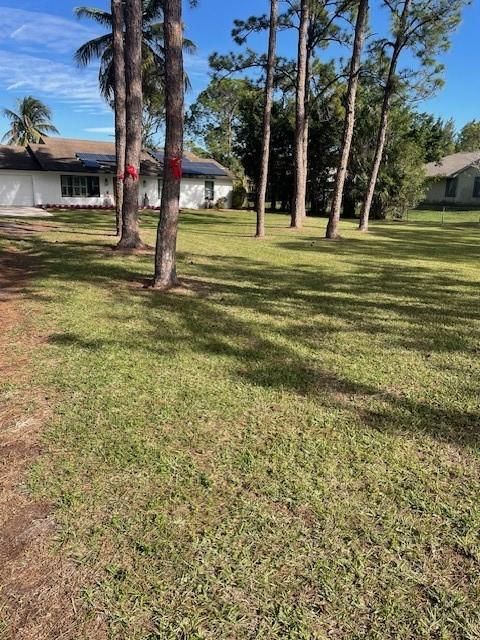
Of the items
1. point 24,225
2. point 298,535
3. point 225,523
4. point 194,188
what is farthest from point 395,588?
point 194,188

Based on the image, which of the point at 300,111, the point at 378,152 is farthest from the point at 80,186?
the point at 378,152

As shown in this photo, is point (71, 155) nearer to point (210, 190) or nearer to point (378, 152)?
point (210, 190)

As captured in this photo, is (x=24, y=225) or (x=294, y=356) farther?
(x=24, y=225)

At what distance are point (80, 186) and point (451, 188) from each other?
30488mm

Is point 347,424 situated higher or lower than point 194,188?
lower

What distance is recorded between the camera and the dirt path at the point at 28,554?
69.8 inches

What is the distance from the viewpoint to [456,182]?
132ft

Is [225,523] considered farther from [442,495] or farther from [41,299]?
[41,299]

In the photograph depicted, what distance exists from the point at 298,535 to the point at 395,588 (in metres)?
0.46

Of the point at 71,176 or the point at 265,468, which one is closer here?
the point at 265,468

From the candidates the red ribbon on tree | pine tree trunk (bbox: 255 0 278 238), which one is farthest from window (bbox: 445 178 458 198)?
the red ribbon on tree

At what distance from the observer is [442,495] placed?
249cm

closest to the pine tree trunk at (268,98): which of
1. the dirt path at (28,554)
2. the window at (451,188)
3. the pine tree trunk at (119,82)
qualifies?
the pine tree trunk at (119,82)

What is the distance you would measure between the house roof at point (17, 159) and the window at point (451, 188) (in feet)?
107
